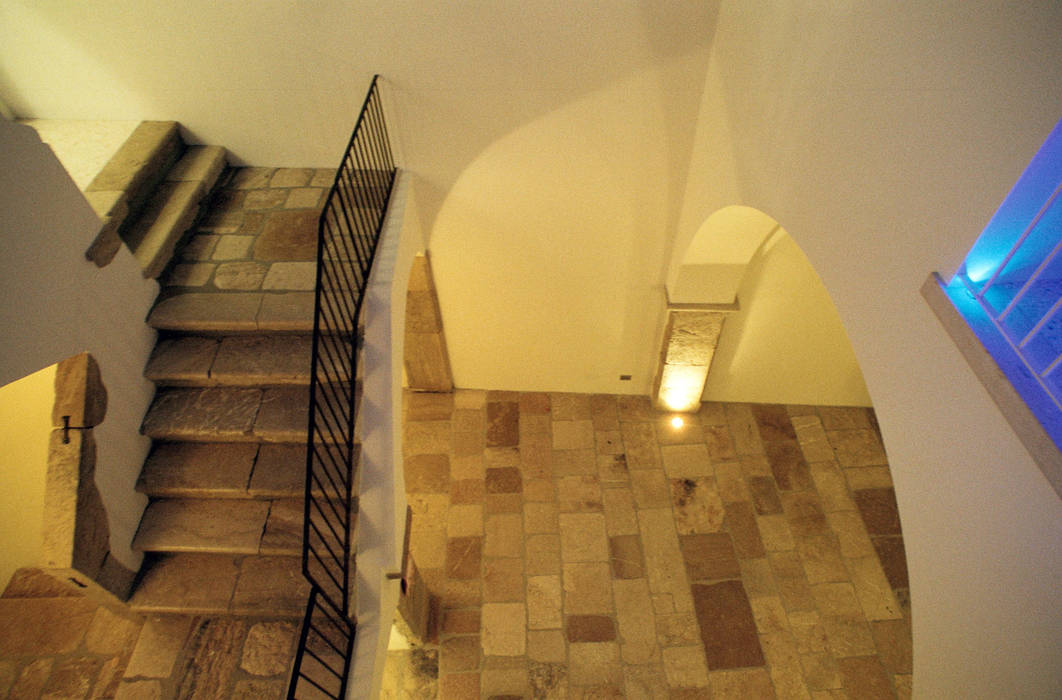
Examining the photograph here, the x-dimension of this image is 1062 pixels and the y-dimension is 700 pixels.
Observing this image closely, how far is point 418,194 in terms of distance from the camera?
5.19 metres

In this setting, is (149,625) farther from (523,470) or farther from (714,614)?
(714,614)

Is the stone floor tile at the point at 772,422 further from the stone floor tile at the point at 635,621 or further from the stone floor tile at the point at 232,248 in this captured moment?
the stone floor tile at the point at 232,248

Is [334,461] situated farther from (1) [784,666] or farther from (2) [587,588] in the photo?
(1) [784,666]

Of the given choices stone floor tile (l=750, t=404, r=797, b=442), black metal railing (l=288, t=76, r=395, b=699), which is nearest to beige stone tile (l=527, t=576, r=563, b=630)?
black metal railing (l=288, t=76, r=395, b=699)

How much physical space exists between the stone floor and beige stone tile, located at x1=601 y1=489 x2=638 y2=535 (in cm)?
2

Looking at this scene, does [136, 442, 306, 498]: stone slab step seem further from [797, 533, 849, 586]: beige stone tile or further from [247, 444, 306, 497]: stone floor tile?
[797, 533, 849, 586]: beige stone tile

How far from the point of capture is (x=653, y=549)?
573 cm

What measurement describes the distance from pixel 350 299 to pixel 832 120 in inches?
119

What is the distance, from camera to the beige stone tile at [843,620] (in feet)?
16.7

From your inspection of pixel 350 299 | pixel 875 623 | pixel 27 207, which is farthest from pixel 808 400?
pixel 27 207

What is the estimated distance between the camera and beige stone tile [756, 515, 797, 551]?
5727mm

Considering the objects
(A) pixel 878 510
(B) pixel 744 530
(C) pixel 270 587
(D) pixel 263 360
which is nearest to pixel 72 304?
(D) pixel 263 360

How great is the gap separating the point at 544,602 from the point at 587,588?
0.42 metres

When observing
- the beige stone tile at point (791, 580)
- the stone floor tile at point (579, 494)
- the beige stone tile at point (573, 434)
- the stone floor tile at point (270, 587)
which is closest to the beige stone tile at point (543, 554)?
the stone floor tile at point (579, 494)
